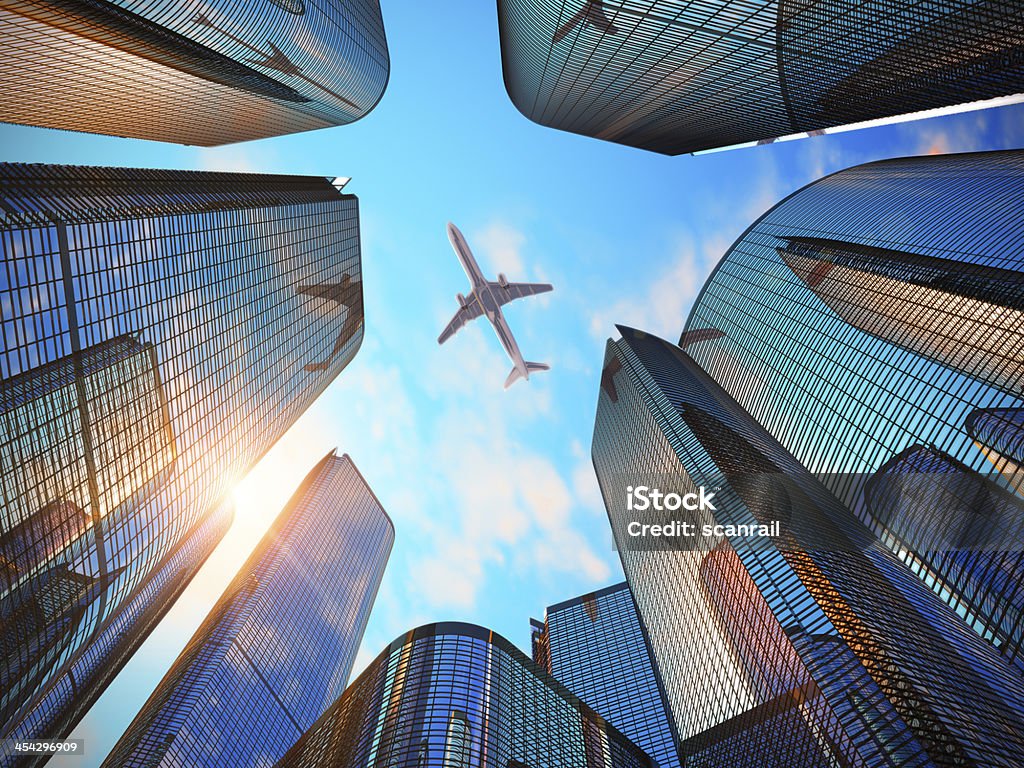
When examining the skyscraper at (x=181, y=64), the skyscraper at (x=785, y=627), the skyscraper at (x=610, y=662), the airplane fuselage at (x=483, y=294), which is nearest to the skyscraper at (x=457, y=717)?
the skyscraper at (x=785, y=627)

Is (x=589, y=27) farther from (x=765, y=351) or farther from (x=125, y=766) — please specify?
(x=125, y=766)

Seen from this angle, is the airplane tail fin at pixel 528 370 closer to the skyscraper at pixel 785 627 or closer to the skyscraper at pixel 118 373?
the skyscraper at pixel 785 627

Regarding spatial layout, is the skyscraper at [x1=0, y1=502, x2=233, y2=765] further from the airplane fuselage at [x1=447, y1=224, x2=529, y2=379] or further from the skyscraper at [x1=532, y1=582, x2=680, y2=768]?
the skyscraper at [x1=532, y1=582, x2=680, y2=768]

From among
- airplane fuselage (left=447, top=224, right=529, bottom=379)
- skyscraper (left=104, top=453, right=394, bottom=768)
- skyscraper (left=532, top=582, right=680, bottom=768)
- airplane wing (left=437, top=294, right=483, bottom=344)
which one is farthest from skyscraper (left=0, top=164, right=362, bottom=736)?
skyscraper (left=532, top=582, right=680, bottom=768)

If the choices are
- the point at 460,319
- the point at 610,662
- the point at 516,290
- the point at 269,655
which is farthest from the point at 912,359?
the point at 269,655

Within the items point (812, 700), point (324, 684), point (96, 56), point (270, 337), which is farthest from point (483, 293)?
point (324, 684)
